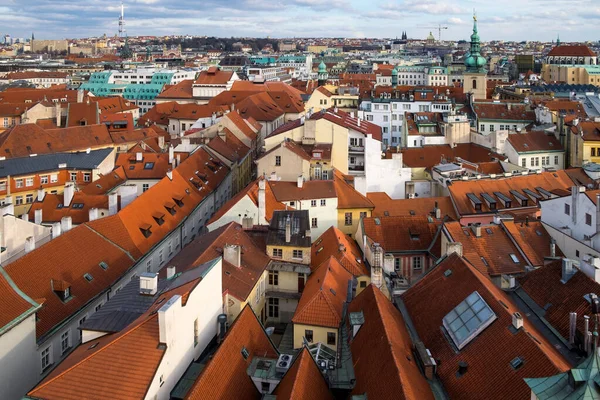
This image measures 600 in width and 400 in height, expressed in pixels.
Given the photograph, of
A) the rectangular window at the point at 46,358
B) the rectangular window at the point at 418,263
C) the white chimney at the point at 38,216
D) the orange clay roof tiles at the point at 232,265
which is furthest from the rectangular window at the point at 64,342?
the rectangular window at the point at 418,263

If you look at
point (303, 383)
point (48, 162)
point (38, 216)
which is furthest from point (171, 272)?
point (48, 162)

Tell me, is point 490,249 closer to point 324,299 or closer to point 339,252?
point 339,252

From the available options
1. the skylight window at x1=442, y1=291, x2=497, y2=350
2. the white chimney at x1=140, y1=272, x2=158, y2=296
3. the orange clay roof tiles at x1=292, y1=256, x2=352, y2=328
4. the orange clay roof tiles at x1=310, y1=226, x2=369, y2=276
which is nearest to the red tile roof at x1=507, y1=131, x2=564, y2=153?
the orange clay roof tiles at x1=310, y1=226, x2=369, y2=276

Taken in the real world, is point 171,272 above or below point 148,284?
below

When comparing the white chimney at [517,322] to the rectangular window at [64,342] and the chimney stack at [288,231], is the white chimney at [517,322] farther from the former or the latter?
the rectangular window at [64,342]

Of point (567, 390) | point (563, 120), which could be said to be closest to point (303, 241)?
point (567, 390)

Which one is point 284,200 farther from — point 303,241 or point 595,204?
point 595,204
